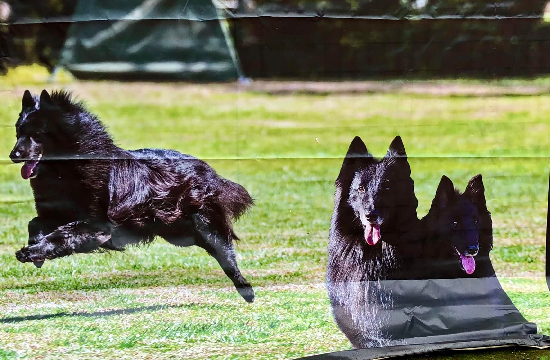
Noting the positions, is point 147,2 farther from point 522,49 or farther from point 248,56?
point 522,49

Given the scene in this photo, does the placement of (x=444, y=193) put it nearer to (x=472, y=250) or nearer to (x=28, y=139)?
(x=472, y=250)

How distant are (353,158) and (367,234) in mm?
375

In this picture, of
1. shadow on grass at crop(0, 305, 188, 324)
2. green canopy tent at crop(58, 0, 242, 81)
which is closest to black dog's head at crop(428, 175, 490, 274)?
green canopy tent at crop(58, 0, 242, 81)

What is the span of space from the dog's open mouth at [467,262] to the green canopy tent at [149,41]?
4.62ft

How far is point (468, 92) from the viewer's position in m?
2.81

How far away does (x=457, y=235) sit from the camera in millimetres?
2922

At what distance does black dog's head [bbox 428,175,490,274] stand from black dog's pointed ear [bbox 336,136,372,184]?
41 centimetres

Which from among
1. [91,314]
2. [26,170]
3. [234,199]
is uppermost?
[26,170]

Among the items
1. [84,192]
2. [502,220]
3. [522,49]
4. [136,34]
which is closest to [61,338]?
[84,192]

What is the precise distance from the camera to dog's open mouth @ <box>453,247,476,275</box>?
2938 millimetres

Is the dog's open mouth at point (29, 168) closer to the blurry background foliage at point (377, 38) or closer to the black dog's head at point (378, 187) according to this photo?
the blurry background foliage at point (377, 38)

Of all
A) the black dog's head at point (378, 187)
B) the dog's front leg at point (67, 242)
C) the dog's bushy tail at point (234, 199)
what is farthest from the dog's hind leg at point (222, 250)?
the black dog's head at point (378, 187)

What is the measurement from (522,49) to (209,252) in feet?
5.73

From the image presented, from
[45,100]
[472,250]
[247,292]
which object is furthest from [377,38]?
[45,100]
